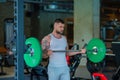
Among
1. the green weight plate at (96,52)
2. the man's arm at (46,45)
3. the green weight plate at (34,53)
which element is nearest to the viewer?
the green weight plate at (34,53)

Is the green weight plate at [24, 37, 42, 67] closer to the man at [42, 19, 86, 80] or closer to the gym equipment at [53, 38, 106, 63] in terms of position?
the man at [42, 19, 86, 80]

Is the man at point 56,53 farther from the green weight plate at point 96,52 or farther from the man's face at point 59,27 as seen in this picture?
the green weight plate at point 96,52

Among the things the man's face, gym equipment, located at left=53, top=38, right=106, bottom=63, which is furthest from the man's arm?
gym equipment, located at left=53, top=38, right=106, bottom=63

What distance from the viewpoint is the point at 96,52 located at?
18.6 ft

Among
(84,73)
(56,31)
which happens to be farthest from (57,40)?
(84,73)

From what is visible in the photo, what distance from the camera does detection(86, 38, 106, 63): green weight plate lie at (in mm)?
5613

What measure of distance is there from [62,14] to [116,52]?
13.3m

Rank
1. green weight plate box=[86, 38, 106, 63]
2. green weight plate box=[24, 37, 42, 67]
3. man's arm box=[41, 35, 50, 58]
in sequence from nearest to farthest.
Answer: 1. green weight plate box=[24, 37, 42, 67]
2. man's arm box=[41, 35, 50, 58]
3. green weight plate box=[86, 38, 106, 63]

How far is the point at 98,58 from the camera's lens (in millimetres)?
5605

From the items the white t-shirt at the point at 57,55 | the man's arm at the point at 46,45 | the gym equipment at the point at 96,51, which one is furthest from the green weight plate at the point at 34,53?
the gym equipment at the point at 96,51

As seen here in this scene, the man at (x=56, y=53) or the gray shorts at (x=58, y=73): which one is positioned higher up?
the man at (x=56, y=53)

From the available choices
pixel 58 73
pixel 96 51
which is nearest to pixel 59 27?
pixel 58 73

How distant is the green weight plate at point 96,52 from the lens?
561 cm

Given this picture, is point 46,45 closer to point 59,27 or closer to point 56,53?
point 56,53
